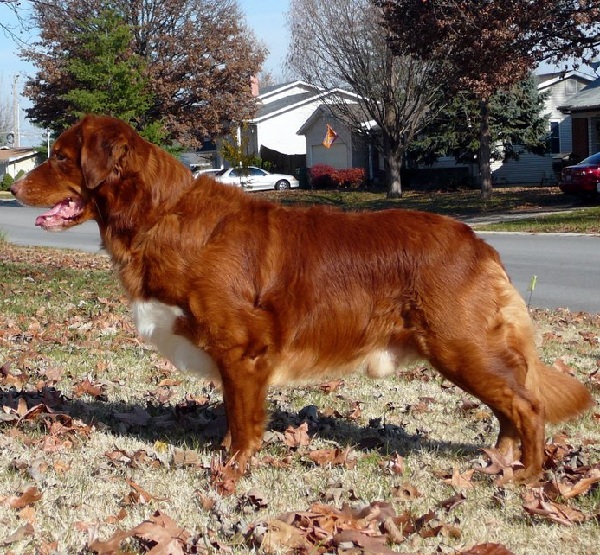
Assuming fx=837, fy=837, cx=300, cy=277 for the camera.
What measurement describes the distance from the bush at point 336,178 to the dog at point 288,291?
45.2 m

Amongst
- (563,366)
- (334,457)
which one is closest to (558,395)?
(334,457)

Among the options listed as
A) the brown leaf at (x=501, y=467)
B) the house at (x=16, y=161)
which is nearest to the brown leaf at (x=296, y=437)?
the brown leaf at (x=501, y=467)

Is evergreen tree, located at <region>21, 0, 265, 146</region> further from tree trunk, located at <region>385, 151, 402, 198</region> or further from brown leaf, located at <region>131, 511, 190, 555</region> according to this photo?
brown leaf, located at <region>131, 511, 190, 555</region>

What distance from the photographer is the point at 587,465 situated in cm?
486

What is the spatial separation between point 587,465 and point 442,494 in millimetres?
937

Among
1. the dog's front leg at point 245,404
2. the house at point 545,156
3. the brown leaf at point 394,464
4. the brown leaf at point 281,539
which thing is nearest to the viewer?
the brown leaf at point 281,539

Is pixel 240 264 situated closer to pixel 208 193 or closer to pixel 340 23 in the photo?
pixel 208 193

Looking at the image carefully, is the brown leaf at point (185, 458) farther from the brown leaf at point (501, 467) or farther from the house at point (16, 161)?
the house at point (16, 161)

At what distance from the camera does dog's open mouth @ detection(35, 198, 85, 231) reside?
5.05 m

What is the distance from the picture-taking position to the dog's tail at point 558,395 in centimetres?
506

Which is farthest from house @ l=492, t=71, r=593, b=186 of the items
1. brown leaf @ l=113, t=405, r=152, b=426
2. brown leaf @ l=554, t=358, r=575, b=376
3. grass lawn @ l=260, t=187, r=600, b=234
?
brown leaf @ l=113, t=405, r=152, b=426

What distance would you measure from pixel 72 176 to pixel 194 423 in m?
1.96

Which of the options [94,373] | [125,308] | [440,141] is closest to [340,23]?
[440,141]

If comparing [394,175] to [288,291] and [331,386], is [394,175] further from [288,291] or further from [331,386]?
[288,291]
